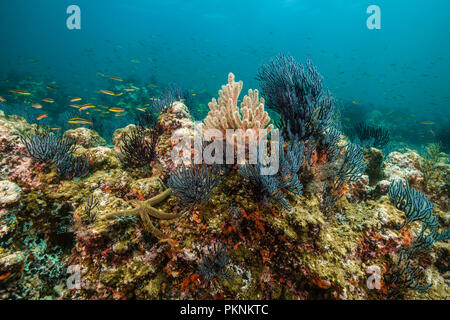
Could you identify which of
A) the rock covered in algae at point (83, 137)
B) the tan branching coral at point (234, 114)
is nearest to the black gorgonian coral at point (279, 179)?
the tan branching coral at point (234, 114)

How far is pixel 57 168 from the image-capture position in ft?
9.80

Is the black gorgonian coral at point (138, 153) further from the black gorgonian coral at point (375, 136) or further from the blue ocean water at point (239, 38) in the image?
the blue ocean water at point (239, 38)

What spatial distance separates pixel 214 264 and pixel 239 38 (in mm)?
122039

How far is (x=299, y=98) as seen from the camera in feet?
10.5

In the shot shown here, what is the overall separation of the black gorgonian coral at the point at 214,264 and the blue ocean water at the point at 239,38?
6874 cm

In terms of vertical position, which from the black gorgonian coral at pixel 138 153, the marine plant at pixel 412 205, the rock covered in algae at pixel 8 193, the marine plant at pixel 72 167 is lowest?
the marine plant at pixel 412 205

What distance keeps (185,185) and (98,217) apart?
123 centimetres

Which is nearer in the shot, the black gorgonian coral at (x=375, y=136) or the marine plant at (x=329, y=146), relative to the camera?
the marine plant at (x=329, y=146)

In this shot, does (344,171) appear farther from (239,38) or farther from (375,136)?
(239,38)

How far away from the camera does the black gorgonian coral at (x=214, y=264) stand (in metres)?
2.17

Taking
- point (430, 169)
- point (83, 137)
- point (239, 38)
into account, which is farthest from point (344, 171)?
point (239, 38)

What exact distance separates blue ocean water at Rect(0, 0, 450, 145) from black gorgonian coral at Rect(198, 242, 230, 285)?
68.7 metres

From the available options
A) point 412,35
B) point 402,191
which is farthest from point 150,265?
point 412,35

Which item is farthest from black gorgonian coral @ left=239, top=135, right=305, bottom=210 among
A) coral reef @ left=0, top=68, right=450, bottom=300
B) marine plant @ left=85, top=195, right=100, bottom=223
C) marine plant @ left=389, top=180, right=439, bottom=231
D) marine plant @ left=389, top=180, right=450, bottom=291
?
marine plant @ left=85, top=195, right=100, bottom=223
